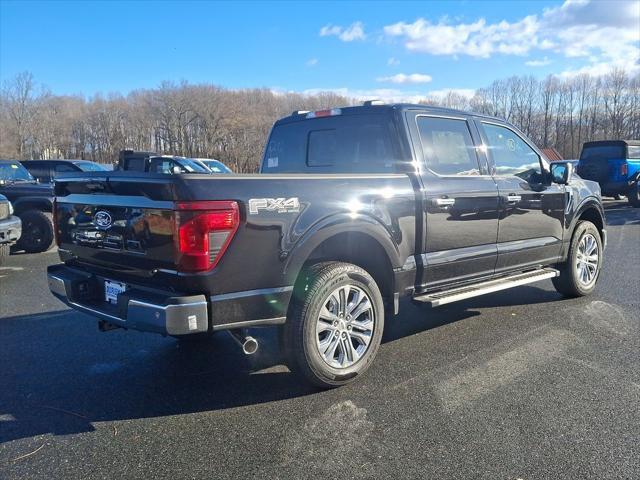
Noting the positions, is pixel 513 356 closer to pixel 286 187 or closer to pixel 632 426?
pixel 632 426

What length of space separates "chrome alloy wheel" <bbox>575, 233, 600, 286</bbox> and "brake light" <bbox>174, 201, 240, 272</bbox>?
4.54m

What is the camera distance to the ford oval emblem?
3.33 meters

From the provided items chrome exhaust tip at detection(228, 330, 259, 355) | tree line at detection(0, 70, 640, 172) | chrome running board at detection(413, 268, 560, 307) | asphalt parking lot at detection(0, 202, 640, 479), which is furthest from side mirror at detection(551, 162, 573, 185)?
tree line at detection(0, 70, 640, 172)

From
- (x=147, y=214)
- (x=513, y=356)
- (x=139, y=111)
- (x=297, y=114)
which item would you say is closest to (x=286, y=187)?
(x=147, y=214)

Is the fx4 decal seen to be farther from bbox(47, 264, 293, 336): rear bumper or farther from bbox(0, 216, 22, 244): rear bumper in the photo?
bbox(0, 216, 22, 244): rear bumper

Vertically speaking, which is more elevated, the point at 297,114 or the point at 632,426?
the point at 297,114

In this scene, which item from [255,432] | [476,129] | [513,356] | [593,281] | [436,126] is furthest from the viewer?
[593,281]

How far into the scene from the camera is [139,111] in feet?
249

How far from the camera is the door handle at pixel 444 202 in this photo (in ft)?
13.4

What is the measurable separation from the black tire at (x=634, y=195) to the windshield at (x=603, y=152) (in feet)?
3.52

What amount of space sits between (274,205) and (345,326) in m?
1.04

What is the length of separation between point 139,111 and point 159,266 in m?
79.6

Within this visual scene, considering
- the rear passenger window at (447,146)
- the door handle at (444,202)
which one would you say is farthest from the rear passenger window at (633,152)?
the door handle at (444,202)

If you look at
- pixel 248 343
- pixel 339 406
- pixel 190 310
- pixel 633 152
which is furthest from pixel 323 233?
pixel 633 152
